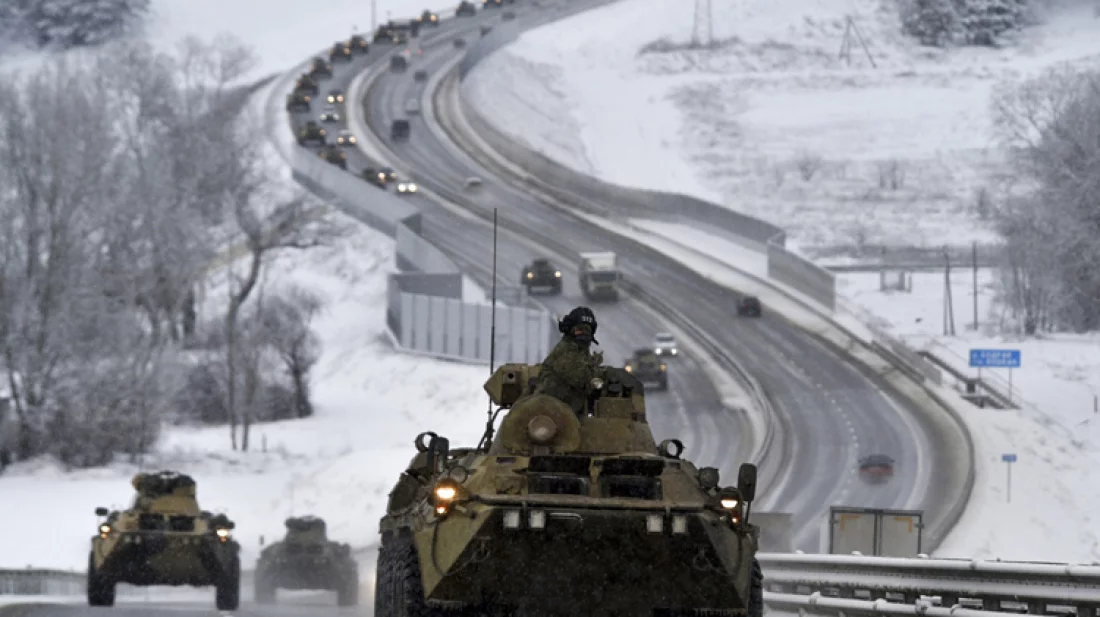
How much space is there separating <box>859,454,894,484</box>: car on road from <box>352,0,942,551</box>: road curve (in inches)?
13.0

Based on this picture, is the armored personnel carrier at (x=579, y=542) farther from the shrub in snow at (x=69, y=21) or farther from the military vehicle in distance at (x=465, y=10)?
the shrub in snow at (x=69, y=21)

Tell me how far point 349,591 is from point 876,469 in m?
29.9

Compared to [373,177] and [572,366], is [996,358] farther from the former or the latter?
[572,366]

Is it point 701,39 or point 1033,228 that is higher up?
point 701,39

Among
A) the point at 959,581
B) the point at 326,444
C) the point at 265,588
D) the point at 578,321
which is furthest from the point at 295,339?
the point at 578,321

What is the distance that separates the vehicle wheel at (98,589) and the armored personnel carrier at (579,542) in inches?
449

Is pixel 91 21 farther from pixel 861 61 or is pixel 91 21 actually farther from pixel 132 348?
pixel 132 348

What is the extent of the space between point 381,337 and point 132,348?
17622 millimetres

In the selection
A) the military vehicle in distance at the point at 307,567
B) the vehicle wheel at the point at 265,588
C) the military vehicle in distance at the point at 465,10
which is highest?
the military vehicle in distance at the point at 465,10

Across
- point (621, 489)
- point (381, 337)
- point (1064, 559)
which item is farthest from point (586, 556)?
point (381, 337)

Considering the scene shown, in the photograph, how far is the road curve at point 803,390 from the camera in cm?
5569

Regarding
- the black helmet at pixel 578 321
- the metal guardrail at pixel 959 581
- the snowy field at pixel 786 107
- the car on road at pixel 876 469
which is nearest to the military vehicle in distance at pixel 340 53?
the snowy field at pixel 786 107

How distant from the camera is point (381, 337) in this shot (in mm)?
77750

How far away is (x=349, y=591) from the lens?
30672 mm
